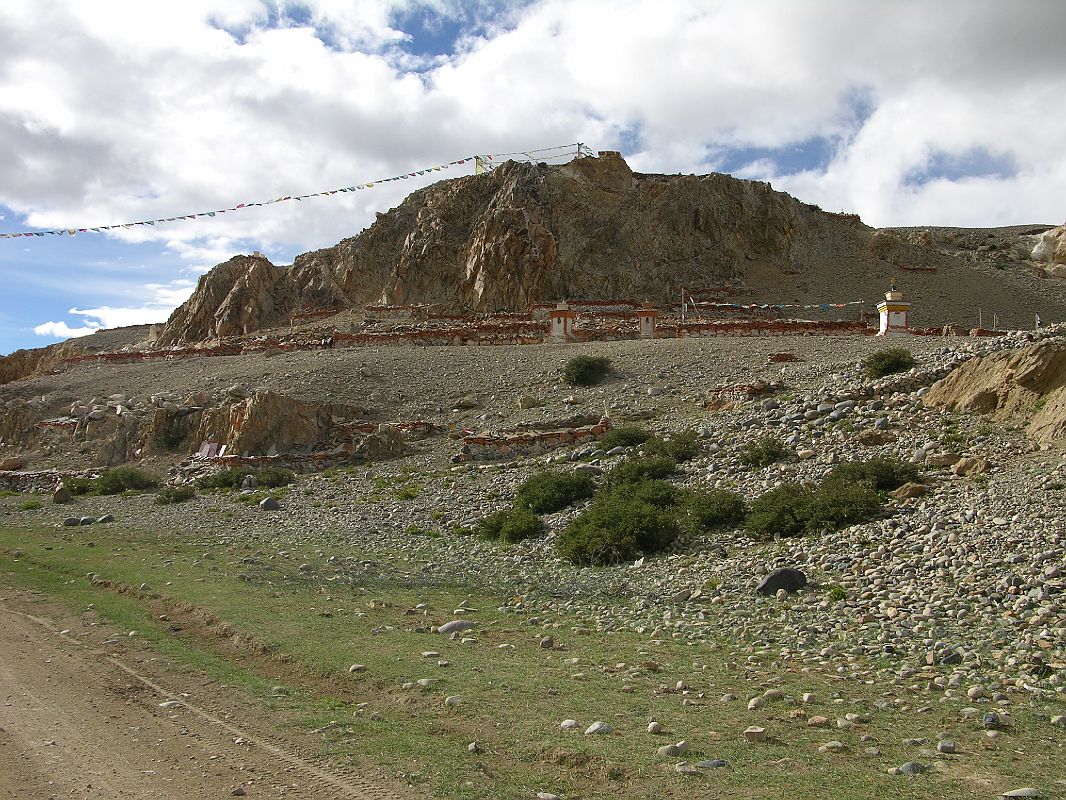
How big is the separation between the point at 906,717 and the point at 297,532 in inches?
437

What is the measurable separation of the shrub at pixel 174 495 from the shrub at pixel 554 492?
28.0ft

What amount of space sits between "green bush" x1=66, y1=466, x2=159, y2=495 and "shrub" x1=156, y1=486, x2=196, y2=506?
5.07 feet

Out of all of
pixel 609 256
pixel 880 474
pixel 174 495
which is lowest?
pixel 174 495

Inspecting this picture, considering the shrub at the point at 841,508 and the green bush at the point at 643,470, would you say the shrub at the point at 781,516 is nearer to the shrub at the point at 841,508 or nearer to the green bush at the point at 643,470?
the shrub at the point at 841,508

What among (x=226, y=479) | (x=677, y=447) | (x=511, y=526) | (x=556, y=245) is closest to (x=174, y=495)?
(x=226, y=479)

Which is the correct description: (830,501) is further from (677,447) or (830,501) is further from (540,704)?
(540,704)

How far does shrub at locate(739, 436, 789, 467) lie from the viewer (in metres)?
13.0

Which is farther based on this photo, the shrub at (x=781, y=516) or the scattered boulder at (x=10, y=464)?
the scattered boulder at (x=10, y=464)

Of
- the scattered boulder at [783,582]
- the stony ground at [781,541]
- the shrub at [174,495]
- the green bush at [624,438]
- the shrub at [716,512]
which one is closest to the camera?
the stony ground at [781,541]

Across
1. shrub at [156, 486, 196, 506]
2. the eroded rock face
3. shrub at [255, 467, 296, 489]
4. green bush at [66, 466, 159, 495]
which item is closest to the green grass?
shrub at [156, 486, 196, 506]

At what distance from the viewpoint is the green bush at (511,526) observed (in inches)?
502

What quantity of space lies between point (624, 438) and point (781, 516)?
5.80 m

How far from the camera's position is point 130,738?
219 inches

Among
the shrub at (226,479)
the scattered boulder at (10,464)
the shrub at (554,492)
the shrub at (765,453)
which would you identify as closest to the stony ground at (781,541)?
the shrub at (765,453)
